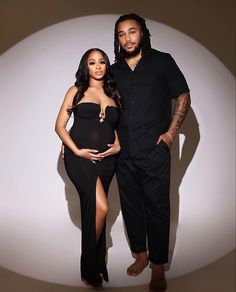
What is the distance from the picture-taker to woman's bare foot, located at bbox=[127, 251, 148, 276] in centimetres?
372

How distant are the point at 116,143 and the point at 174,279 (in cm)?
116

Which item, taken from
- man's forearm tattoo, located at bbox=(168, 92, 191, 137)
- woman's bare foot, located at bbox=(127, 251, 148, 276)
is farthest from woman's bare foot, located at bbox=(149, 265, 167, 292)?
man's forearm tattoo, located at bbox=(168, 92, 191, 137)

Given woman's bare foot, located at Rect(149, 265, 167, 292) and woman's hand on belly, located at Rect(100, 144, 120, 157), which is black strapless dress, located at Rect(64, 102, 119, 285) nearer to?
woman's hand on belly, located at Rect(100, 144, 120, 157)

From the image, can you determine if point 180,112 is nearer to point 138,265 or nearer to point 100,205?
point 100,205

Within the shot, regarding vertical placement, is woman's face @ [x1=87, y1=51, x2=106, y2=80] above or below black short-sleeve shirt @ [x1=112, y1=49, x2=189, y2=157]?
above

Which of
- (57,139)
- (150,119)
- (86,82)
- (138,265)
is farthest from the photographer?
(57,139)

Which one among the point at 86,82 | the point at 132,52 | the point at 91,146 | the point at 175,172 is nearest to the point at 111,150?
the point at 91,146

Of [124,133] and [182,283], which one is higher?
[124,133]

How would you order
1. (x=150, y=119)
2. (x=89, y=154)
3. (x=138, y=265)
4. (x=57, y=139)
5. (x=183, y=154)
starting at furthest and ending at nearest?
(x=183, y=154), (x=57, y=139), (x=138, y=265), (x=150, y=119), (x=89, y=154)

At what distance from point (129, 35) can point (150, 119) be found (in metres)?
0.65

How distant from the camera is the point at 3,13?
495cm

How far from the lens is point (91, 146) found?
3309 millimetres

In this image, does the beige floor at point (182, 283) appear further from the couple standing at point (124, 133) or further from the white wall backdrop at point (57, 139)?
the white wall backdrop at point (57, 139)

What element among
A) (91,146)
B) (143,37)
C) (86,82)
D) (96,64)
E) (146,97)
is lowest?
(91,146)
